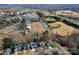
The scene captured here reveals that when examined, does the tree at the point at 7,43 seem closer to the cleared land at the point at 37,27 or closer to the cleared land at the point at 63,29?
the cleared land at the point at 37,27

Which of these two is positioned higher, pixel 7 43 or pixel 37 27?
pixel 37 27

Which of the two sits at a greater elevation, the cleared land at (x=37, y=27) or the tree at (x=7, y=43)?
the cleared land at (x=37, y=27)

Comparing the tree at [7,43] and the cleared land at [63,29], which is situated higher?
the cleared land at [63,29]

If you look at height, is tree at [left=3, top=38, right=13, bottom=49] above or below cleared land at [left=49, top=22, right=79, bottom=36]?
below

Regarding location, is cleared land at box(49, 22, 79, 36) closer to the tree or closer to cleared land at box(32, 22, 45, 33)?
cleared land at box(32, 22, 45, 33)

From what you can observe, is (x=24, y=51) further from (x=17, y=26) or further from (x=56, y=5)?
(x=56, y=5)

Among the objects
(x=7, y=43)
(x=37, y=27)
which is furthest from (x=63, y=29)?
(x=7, y=43)

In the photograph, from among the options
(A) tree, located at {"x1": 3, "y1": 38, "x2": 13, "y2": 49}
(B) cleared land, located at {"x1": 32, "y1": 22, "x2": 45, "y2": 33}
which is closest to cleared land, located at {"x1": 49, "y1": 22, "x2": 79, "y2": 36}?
(B) cleared land, located at {"x1": 32, "y1": 22, "x2": 45, "y2": 33}

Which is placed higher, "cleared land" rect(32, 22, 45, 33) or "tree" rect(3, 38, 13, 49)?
"cleared land" rect(32, 22, 45, 33)

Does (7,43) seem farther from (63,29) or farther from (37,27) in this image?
(63,29)

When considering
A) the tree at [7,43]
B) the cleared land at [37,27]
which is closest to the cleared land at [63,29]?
the cleared land at [37,27]
